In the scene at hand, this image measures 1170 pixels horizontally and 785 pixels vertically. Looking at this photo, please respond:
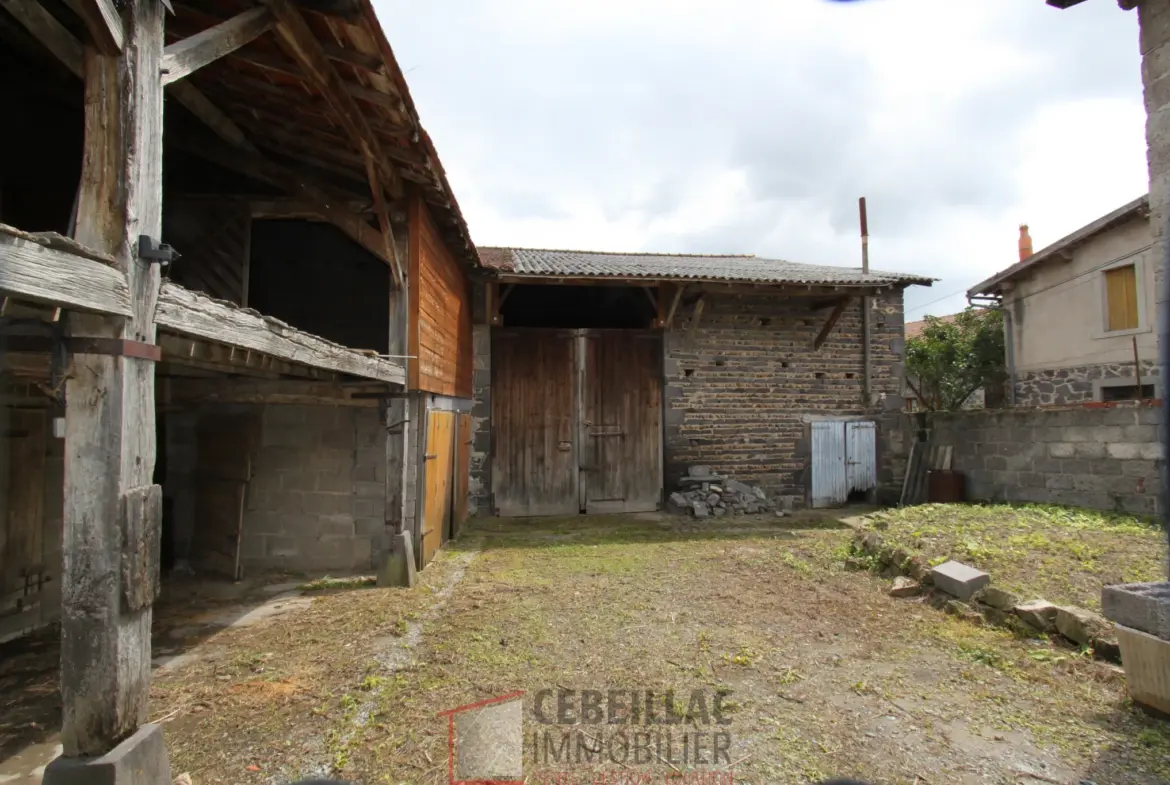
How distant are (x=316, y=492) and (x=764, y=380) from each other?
7472 mm

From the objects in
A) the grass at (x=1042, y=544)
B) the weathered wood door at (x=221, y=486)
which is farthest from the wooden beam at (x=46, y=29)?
the grass at (x=1042, y=544)

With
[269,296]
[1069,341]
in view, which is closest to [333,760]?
[269,296]

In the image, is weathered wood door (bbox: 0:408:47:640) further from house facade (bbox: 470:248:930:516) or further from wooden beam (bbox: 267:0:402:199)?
house facade (bbox: 470:248:930:516)

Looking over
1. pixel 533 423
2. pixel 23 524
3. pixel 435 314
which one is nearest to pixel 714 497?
pixel 533 423

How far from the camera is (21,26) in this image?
3611 millimetres

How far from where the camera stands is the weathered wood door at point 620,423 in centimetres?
966

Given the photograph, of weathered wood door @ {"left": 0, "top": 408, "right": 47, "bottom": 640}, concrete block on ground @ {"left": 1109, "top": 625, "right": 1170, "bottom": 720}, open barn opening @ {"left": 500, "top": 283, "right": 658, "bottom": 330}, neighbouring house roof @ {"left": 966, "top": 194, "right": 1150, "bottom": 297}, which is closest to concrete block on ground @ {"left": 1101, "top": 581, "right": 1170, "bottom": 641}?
concrete block on ground @ {"left": 1109, "top": 625, "right": 1170, "bottom": 720}

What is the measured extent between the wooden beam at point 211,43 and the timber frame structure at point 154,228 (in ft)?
0.04

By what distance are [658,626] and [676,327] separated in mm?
6246

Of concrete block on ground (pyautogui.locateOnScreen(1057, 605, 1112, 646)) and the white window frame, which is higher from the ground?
the white window frame

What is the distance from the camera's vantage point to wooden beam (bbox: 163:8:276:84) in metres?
2.67

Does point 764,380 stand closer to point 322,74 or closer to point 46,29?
point 322,74

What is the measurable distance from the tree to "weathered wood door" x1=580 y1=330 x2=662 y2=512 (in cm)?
977

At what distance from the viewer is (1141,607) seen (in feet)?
10.2
